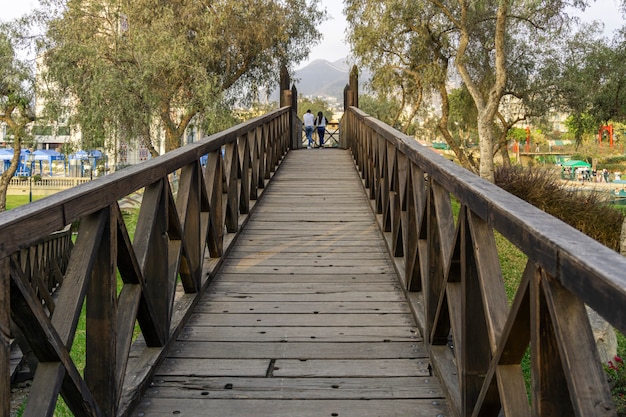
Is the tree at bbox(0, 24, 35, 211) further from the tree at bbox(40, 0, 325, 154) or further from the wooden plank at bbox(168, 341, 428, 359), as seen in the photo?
the wooden plank at bbox(168, 341, 428, 359)

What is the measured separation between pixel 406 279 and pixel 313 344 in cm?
91

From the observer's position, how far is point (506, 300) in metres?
1.97

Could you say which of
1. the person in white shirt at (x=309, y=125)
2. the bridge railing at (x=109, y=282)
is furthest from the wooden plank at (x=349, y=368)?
the person in white shirt at (x=309, y=125)

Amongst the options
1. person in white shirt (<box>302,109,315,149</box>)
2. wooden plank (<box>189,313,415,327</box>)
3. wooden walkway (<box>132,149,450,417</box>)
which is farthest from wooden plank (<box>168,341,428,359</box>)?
person in white shirt (<box>302,109,315,149</box>)

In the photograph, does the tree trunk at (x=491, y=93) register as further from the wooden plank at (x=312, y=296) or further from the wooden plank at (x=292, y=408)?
the wooden plank at (x=292, y=408)

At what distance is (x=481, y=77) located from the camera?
20.9 meters

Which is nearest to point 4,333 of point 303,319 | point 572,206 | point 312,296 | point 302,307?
point 303,319

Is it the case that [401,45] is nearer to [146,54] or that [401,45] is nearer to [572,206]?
[146,54]

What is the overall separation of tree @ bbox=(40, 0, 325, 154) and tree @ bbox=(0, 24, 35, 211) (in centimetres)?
236

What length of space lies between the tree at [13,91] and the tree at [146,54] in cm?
236

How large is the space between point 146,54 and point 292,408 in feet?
53.4

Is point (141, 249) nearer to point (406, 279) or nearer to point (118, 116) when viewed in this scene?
point (406, 279)

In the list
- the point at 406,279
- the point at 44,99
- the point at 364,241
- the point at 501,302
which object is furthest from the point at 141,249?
the point at 44,99

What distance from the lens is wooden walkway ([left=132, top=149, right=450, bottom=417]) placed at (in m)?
2.63
